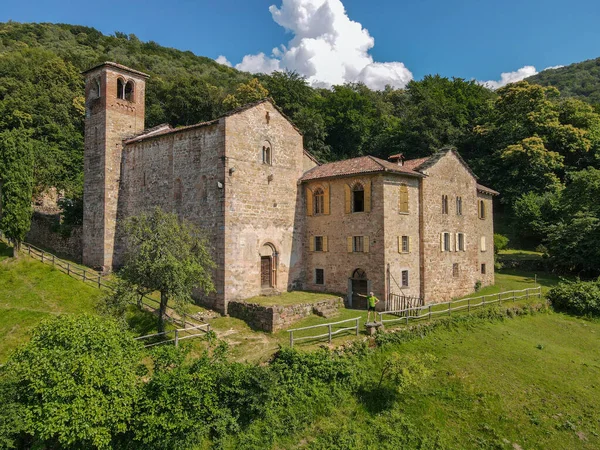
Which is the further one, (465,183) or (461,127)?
(461,127)

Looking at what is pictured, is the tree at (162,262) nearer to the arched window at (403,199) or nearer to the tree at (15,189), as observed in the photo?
the arched window at (403,199)

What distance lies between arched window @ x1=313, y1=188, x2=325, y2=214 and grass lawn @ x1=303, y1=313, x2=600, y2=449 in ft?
34.1

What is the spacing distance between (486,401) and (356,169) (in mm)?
14149

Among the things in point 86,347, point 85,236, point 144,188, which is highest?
point 144,188

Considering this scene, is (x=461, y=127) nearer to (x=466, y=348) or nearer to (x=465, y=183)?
(x=465, y=183)

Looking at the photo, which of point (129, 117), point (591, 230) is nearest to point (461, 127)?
point (591, 230)

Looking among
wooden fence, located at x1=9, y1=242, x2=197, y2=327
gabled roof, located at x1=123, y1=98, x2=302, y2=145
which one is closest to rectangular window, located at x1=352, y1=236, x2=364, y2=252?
gabled roof, located at x1=123, y1=98, x2=302, y2=145

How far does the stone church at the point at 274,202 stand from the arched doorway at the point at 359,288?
0.23ft

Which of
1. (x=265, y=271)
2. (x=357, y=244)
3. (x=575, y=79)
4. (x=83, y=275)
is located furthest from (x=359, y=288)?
(x=575, y=79)

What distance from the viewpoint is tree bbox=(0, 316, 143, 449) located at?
37.0ft

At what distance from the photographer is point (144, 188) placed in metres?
27.6

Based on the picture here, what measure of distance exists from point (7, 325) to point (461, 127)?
5284 centimetres

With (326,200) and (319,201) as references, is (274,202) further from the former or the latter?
(326,200)

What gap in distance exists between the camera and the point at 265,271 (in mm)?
24859
